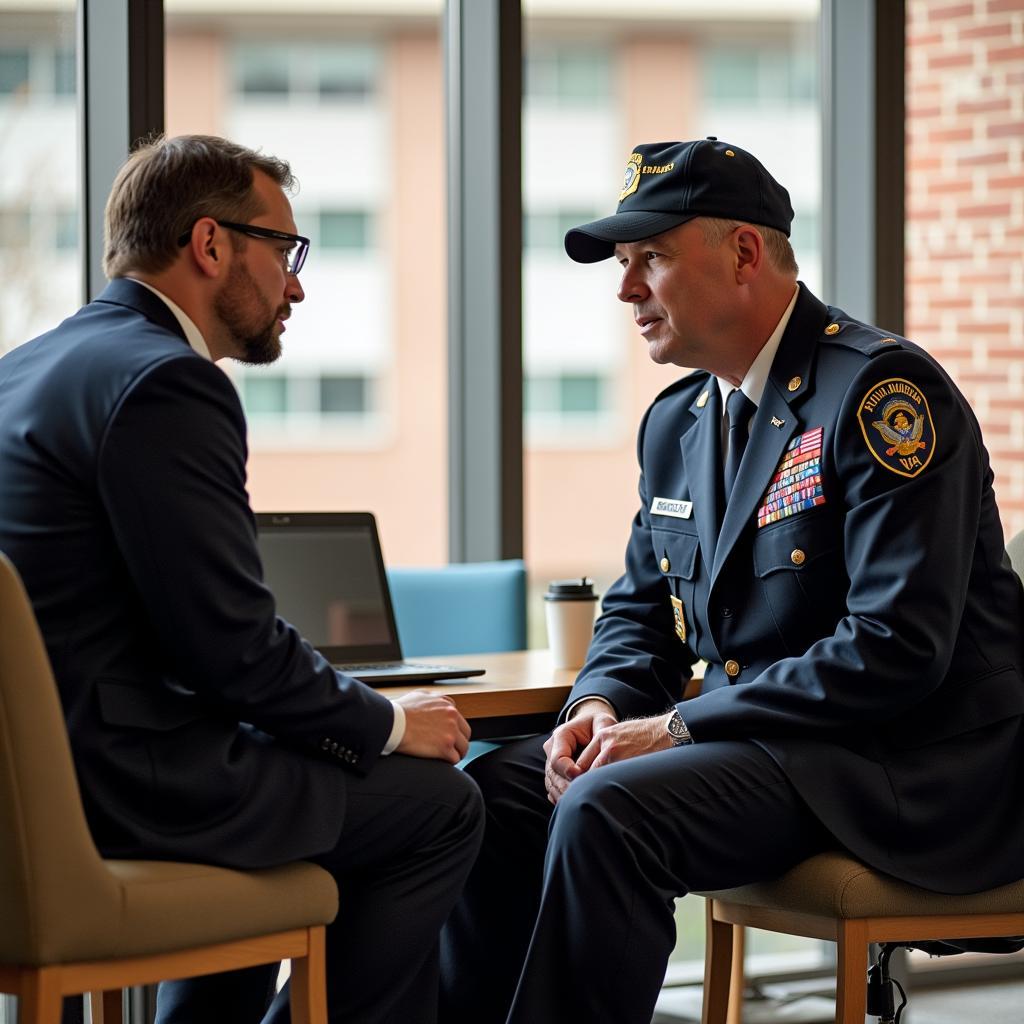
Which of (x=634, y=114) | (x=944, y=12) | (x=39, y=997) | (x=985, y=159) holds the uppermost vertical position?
(x=944, y=12)

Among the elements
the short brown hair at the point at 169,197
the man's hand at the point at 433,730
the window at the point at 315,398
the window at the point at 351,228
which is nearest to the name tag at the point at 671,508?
the man's hand at the point at 433,730

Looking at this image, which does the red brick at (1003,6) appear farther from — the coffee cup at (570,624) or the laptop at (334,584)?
the laptop at (334,584)

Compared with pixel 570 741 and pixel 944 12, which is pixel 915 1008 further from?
pixel 944 12

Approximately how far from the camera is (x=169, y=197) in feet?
6.34

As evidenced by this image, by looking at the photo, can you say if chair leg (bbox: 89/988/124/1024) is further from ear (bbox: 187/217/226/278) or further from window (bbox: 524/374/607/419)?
window (bbox: 524/374/607/419)

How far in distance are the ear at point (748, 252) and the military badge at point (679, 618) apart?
51 cm

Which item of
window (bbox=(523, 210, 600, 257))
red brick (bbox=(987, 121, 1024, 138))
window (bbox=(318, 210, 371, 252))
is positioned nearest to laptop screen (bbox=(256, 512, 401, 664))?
window (bbox=(523, 210, 600, 257))

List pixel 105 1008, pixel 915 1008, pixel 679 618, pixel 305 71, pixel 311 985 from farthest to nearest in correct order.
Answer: pixel 305 71
pixel 915 1008
pixel 679 618
pixel 105 1008
pixel 311 985

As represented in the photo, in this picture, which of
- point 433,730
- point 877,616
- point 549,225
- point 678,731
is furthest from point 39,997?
point 549,225

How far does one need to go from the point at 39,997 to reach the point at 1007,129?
3118mm

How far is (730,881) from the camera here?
2035 millimetres

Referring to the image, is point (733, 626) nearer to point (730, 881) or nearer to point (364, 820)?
point (730, 881)

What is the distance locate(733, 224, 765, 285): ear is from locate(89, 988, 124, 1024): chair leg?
1383mm

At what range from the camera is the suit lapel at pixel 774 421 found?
2.21m
